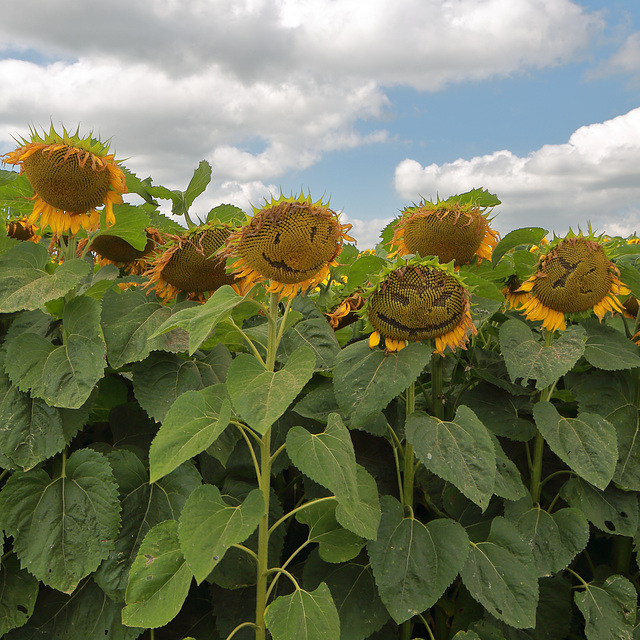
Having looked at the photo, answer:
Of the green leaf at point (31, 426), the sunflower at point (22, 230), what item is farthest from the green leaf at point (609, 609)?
the sunflower at point (22, 230)

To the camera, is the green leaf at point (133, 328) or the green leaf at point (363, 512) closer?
the green leaf at point (363, 512)

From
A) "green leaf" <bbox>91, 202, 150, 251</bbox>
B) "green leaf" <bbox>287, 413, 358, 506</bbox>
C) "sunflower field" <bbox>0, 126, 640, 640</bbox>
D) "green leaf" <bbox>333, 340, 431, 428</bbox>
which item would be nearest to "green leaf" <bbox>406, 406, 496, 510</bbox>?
"sunflower field" <bbox>0, 126, 640, 640</bbox>

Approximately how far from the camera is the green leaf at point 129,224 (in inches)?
81.2

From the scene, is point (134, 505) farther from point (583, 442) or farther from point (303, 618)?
point (583, 442)

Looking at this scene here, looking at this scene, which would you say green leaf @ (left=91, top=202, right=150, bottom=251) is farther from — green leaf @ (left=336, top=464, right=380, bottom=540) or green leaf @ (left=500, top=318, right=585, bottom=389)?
green leaf @ (left=500, top=318, right=585, bottom=389)

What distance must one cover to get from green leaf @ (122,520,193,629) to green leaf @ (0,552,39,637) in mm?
467

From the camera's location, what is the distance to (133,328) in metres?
1.88

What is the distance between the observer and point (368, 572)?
185 cm

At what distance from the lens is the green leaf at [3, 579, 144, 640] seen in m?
1.75

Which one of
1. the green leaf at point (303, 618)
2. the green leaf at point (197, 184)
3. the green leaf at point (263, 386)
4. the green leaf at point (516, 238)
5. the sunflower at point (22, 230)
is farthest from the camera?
the sunflower at point (22, 230)

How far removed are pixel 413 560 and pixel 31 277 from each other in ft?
4.76

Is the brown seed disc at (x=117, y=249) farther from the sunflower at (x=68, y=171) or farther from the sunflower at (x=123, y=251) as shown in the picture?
the sunflower at (x=68, y=171)

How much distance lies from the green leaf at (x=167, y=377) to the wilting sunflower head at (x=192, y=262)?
0.27 meters

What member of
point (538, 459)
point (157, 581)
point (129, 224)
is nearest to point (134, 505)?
point (157, 581)
